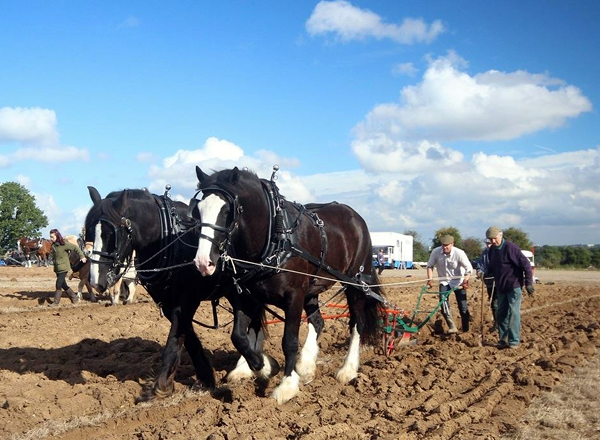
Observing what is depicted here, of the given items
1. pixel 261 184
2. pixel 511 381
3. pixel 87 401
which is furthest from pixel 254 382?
pixel 511 381

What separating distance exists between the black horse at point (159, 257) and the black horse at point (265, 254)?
447 millimetres

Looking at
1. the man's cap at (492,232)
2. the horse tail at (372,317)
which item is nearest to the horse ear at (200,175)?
the horse tail at (372,317)

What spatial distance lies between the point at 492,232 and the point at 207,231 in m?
5.50

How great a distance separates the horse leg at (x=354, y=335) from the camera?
7.31 metres

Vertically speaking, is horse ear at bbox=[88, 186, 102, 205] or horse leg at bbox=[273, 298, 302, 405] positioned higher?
horse ear at bbox=[88, 186, 102, 205]

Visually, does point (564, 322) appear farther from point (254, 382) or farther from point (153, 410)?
point (153, 410)

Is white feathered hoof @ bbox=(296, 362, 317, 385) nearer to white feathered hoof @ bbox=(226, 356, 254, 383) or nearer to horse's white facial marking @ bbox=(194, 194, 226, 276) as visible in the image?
white feathered hoof @ bbox=(226, 356, 254, 383)

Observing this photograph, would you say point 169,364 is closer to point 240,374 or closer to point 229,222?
point 240,374

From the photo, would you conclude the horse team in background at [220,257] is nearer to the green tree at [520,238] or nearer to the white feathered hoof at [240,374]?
the white feathered hoof at [240,374]

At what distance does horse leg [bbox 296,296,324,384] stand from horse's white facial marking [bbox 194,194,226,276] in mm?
2247

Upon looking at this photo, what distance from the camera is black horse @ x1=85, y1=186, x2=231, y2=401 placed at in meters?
6.12

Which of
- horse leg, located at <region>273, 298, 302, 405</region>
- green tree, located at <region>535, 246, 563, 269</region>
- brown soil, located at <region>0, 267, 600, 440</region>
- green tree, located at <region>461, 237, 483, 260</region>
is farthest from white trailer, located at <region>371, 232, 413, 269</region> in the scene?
horse leg, located at <region>273, 298, 302, 405</region>

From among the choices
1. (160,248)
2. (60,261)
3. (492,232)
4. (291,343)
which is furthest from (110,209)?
(60,261)

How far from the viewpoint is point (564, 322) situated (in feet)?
40.0
